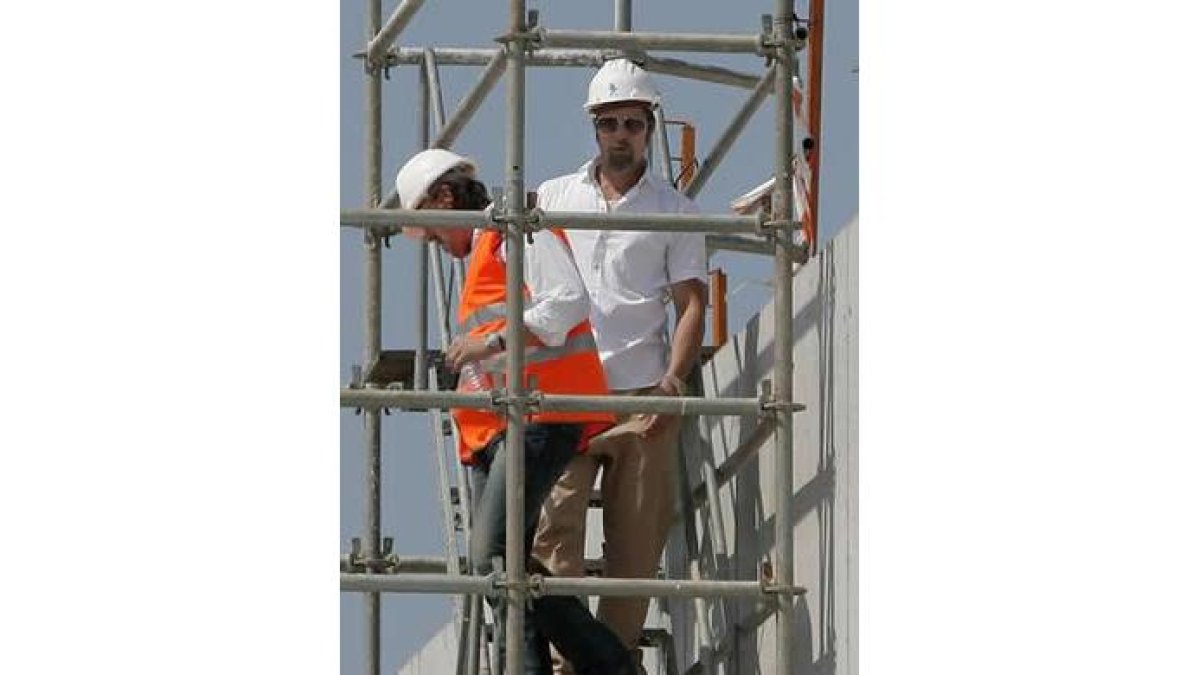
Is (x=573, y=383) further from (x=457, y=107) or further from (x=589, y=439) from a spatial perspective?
(x=457, y=107)

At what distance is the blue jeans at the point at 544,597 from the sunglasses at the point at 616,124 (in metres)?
1.18

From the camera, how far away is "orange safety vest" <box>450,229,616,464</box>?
15.0 metres

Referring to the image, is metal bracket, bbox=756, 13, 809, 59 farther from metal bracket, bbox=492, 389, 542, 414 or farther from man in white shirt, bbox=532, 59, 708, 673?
metal bracket, bbox=492, 389, 542, 414

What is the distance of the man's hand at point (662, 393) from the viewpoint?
15.2 m

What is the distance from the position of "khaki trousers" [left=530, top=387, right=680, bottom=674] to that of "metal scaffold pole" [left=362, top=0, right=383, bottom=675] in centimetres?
63

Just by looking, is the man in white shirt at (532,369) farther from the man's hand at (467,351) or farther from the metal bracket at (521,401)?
the metal bracket at (521,401)

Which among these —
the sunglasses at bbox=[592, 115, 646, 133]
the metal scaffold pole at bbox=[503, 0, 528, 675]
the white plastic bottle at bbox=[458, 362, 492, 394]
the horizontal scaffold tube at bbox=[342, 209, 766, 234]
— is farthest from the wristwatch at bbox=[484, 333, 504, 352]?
the sunglasses at bbox=[592, 115, 646, 133]

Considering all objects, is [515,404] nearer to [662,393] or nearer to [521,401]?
[521,401]

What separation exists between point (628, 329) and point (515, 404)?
1241mm

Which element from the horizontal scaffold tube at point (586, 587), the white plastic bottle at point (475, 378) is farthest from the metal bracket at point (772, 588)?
the white plastic bottle at point (475, 378)

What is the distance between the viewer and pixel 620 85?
15.4 metres

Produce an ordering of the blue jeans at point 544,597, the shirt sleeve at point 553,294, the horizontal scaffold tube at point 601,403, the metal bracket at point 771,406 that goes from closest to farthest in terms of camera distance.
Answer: the horizontal scaffold tube at point 601,403
the metal bracket at point 771,406
the blue jeans at point 544,597
the shirt sleeve at point 553,294

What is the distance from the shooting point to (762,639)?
15.3 m

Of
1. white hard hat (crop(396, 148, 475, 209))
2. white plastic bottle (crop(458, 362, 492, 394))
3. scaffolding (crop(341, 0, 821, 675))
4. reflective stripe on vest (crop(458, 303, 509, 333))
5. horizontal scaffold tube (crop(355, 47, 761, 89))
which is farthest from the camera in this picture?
horizontal scaffold tube (crop(355, 47, 761, 89))
